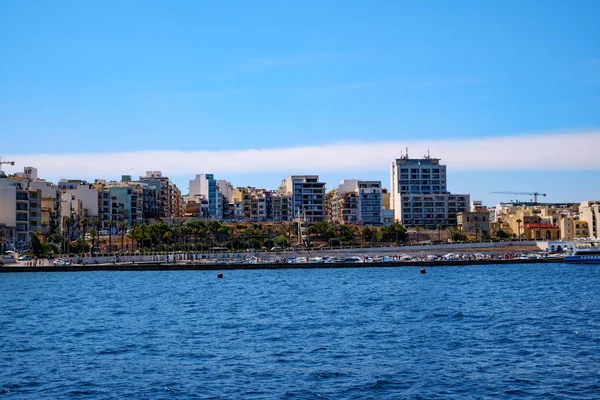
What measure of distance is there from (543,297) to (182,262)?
82.5 meters

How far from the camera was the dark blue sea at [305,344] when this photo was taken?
110ft

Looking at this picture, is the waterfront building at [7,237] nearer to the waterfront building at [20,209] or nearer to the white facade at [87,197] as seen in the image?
the waterfront building at [20,209]

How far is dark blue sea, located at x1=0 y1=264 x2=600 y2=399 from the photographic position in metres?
33.4

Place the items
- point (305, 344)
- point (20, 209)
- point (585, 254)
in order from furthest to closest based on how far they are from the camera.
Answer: point (585, 254) < point (20, 209) < point (305, 344)

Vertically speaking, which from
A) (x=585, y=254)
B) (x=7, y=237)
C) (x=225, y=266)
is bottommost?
(x=225, y=266)

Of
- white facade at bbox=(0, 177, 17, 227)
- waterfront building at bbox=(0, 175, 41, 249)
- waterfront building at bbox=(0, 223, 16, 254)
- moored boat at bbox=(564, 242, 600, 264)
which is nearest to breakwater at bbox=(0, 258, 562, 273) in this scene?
moored boat at bbox=(564, 242, 600, 264)

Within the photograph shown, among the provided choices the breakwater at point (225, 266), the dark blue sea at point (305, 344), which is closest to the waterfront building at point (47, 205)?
the breakwater at point (225, 266)

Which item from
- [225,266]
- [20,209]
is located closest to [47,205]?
[20,209]

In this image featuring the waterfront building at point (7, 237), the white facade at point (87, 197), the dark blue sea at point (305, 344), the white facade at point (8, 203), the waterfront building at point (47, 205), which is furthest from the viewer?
the white facade at point (87, 197)

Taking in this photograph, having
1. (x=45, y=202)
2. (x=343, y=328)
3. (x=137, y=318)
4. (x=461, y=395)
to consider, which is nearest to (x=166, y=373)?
(x=461, y=395)

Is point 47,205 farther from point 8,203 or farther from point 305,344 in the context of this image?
point 305,344

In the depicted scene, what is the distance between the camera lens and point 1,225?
453ft

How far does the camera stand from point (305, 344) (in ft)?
146

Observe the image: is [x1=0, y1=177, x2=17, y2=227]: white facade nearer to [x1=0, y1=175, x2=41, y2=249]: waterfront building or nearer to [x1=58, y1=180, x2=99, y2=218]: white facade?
[x1=0, y1=175, x2=41, y2=249]: waterfront building
